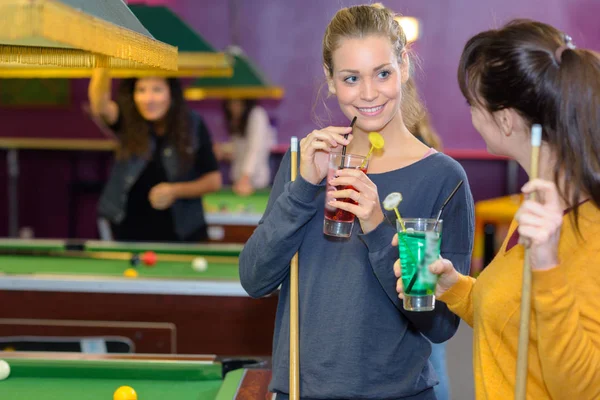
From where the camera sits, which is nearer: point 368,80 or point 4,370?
point 368,80

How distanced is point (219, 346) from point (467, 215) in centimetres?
163

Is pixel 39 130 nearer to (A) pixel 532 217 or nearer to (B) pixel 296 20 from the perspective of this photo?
(B) pixel 296 20

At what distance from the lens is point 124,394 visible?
1880mm

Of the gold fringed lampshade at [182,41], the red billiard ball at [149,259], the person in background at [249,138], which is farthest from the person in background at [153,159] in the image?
the person in background at [249,138]

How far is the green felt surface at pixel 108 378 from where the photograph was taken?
2006mm

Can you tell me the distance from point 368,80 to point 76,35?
0.72 m

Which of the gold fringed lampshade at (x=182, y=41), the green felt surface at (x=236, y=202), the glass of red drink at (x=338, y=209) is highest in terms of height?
the gold fringed lampshade at (x=182, y=41)

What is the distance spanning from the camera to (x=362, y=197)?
1.71 meters

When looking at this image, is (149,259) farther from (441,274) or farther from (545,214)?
(545,214)

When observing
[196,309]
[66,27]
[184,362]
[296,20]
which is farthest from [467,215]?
[296,20]

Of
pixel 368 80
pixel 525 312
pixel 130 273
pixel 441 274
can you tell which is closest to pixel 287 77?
pixel 130 273

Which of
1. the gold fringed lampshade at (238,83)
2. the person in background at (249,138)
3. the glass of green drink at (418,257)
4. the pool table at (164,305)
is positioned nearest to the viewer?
the glass of green drink at (418,257)

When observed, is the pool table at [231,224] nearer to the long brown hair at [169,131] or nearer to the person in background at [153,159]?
the person in background at [153,159]

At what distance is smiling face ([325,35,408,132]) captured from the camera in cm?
183
